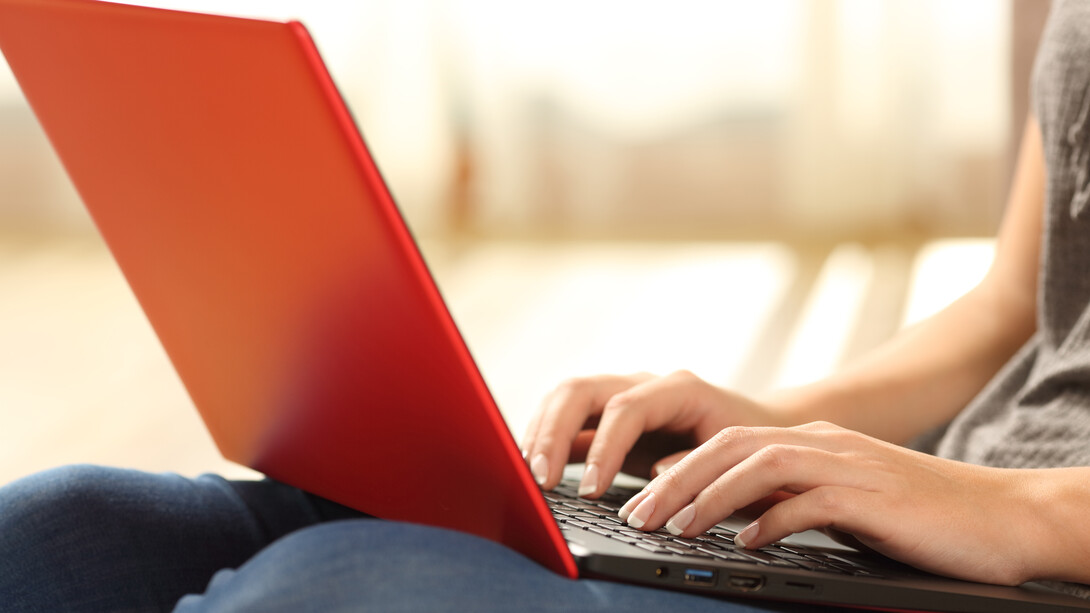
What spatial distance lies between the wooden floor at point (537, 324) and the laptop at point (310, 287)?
1.26 meters

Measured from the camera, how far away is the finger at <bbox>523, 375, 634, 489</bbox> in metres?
0.62

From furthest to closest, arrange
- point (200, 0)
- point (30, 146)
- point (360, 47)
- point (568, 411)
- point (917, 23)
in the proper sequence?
point (917, 23) → point (360, 47) → point (30, 146) → point (200, 0) → point (568, 411)

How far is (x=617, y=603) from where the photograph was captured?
39cm

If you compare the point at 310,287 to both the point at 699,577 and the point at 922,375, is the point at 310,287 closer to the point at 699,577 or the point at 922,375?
the point at 699,577

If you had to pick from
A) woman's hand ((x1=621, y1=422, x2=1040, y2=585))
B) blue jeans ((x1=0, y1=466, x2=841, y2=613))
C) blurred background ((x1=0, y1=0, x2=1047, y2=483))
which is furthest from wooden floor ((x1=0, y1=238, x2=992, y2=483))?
woman's hand ((x1=621, y1=422, x2=1040, y2=585))

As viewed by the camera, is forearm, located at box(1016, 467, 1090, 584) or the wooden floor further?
the wooden floor

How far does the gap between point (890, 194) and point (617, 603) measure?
4.44 metres

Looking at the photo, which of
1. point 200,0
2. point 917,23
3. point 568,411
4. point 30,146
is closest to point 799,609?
point 568,411

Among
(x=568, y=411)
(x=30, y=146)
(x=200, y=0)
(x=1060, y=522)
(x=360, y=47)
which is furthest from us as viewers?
(x=360, y=47)

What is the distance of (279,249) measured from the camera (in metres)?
0.44

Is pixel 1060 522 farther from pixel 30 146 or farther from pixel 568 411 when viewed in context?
pixel 30 146

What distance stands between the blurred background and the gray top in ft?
7.73

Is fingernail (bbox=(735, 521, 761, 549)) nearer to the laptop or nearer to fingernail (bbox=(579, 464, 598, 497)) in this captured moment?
the laptop

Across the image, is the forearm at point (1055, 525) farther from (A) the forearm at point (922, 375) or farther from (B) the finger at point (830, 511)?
(A) the forearm at point (922, 375)
